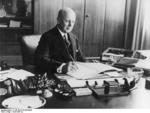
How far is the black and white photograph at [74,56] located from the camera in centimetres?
134

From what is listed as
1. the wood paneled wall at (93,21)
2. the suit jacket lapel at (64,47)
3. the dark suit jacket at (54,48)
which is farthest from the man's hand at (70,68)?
the wood paneled wall at (93,21)

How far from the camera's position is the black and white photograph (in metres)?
1.34

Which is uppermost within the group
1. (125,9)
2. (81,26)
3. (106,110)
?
(125,9)

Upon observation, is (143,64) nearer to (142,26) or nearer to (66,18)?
(66,18)

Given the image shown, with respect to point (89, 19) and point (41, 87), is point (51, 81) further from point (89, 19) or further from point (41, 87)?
point (89, 19)

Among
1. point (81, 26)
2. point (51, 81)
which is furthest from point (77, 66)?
point (81, 26)

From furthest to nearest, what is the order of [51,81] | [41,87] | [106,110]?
[51,81], [41,87], [106,110]

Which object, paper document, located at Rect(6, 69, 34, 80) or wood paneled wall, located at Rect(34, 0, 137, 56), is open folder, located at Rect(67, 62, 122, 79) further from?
wood paneled wall, located at Rect(34, 0, 137, 56)

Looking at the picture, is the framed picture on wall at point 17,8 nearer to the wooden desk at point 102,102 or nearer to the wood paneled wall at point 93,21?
the wood paneled wall at point 93,21

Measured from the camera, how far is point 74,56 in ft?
7.57

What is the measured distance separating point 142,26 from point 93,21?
2.52 ft

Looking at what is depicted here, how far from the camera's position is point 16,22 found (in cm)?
420

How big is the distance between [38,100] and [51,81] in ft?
0.82

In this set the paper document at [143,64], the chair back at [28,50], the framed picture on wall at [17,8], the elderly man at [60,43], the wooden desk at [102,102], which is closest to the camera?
the wooden desk at [102,102]
